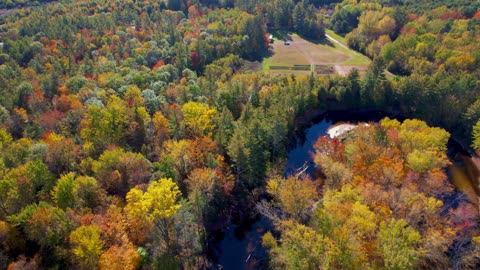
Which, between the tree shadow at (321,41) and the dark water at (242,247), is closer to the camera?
the dark water at (242,247)

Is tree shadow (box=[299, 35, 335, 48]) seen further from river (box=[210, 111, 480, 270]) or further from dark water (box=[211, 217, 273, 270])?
dark water (box=[211, 217, 273, 270])

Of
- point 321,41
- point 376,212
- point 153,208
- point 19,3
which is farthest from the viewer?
point 19,3

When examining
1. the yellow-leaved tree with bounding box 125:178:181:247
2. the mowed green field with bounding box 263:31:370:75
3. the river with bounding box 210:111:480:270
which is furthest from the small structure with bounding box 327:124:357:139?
the yellow-leaved tree with bounding box 125:178:181:247

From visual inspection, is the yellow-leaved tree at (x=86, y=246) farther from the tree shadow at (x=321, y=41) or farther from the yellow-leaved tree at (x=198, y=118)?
the tree shadow at (x=321, y=41)

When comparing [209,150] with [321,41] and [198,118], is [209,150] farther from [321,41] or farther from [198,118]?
[321,41]

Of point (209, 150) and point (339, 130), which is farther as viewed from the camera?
point (339, 130)

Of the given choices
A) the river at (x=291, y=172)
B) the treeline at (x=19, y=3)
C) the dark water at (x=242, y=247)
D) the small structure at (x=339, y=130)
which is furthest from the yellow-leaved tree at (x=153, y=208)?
the treeline at (x=19, y=3)

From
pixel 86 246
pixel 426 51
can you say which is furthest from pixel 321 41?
pixel 86 246
